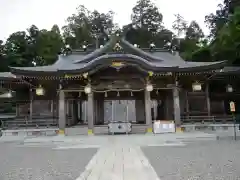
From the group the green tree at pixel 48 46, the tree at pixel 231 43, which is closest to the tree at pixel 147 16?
the green tree at pixel 48 46

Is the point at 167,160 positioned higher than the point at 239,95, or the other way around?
the point at 239,95

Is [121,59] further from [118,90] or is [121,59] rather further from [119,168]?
[119,168]

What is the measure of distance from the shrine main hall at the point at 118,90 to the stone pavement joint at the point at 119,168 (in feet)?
23.2

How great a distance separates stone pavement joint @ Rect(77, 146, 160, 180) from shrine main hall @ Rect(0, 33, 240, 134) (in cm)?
707

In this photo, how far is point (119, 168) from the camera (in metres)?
7.01

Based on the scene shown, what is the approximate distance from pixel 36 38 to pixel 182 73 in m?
40.8

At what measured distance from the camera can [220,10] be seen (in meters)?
42.8

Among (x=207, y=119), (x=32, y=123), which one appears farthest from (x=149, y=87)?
(x=32, y=123)

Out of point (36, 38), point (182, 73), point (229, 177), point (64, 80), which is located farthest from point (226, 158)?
point (36, 38)

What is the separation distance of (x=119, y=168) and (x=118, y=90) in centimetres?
1011

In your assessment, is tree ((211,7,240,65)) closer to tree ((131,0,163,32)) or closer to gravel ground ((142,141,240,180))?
gravel ground ((142,141,240,180))

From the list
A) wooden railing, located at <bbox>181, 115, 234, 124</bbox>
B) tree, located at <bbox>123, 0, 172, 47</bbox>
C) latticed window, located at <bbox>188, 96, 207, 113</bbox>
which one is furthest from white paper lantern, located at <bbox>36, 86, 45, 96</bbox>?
tree, located at <bbox>123, 0, 172, 47</bbox>

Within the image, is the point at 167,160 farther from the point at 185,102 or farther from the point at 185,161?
the point at 185,102

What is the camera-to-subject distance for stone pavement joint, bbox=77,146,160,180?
6039mm
